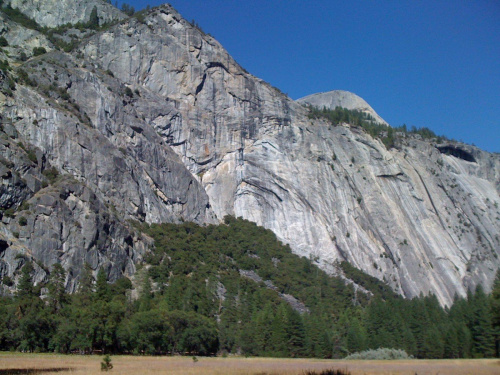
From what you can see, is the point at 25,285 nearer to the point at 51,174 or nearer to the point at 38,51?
the point at 51,174

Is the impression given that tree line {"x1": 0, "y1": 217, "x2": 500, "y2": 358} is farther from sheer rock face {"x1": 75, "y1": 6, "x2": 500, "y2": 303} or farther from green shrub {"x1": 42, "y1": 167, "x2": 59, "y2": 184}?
green shrub {"x1": 42, "y1": 167, "x2": 59, "y2": 184}

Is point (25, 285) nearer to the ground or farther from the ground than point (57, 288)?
nearer to the ground

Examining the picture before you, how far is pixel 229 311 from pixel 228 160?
46.2 metres

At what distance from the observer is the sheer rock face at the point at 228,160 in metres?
99.4

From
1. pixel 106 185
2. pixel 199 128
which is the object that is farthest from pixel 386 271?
pixel 106 185

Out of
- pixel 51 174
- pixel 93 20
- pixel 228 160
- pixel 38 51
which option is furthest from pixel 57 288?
pixel 93 20

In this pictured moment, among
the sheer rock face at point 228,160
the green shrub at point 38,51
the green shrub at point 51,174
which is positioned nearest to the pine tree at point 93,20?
the sheer rock face at point 228,160

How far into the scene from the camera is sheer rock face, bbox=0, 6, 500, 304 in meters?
99.4

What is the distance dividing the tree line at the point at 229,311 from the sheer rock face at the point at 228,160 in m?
7.33

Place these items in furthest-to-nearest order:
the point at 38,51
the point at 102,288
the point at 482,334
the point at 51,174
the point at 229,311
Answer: the point at 38,51 → the point at 51,174 → the point at 229,311 → the point at 482,334 → the point at 102,288

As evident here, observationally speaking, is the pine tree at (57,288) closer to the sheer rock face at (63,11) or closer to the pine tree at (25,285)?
the pine tree at (25,285)

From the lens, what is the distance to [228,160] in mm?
124000

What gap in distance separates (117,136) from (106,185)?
14.4 m

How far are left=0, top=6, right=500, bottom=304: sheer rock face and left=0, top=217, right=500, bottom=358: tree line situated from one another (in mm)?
7332
